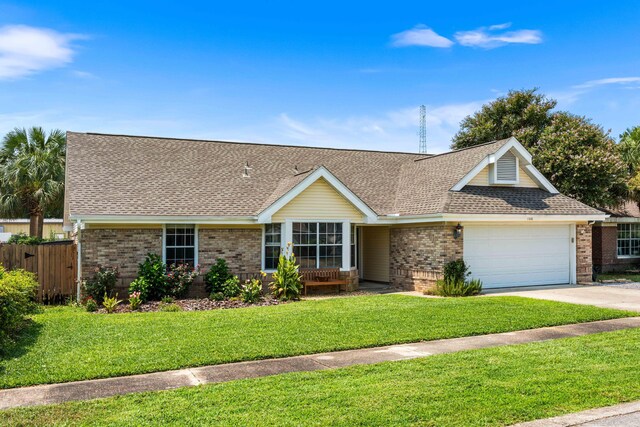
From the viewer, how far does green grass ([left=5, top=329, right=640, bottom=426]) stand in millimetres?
6020

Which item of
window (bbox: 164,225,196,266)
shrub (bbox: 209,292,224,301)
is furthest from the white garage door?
window (bbox: 164,225,196,266)

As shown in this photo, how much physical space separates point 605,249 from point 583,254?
267 inches

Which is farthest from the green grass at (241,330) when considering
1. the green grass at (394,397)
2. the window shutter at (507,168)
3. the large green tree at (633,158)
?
the large green tree at (633,158)

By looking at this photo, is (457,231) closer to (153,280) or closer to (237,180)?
(237,180)

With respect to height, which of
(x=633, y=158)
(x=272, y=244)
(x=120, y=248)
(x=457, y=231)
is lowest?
(x=120, y=248)

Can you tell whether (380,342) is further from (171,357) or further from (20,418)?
(20,418)

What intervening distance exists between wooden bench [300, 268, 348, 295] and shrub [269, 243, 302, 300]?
1079 millimetres

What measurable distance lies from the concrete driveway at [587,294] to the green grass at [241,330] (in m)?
1.31

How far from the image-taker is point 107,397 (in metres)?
6.87

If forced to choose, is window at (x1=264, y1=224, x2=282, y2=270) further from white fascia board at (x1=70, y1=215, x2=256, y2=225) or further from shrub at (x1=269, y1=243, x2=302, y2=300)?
shrub at (x1=269, y1=243, x2=302, y2=300)

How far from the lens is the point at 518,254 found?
1930 centimetres

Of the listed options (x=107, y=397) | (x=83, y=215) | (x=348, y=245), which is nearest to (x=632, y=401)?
(x=107, y=397)

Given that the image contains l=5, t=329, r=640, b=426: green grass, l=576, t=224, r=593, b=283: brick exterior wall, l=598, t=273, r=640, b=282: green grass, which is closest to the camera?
l=5, t=329, r=640, b=426: green grass

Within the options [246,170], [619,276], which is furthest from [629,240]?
[246,170]
